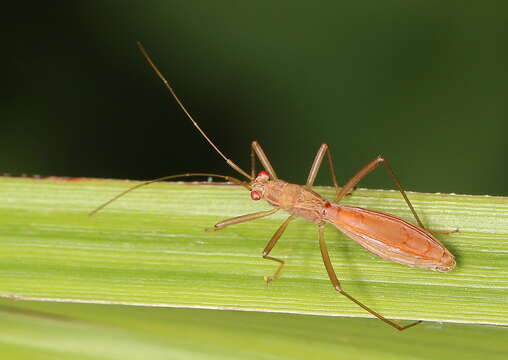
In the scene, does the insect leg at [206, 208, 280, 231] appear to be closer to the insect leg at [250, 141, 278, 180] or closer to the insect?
the insect

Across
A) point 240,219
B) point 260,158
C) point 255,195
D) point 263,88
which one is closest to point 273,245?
point 240,219

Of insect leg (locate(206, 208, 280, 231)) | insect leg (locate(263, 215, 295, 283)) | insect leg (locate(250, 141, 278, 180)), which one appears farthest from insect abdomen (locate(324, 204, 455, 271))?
insect leg (locate(250, 141, 278, 180))

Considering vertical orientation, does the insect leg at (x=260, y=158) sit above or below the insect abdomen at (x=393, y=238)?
above

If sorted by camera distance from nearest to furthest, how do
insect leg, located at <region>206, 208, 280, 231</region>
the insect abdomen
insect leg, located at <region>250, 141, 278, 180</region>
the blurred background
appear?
the insect abdomen
insect leg, located at <region>206, 208, 280, 231</region>
insect leg, located at <region>250, 141, 278, 180</region>
the blurred background

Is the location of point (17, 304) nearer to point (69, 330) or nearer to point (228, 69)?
point (69, 330)

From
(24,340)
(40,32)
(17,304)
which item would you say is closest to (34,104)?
(40,32)

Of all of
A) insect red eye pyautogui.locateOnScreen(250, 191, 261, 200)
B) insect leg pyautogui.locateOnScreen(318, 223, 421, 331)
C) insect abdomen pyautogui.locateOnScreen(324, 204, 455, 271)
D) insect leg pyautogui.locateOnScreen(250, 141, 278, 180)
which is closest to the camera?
insect leg pyautogui.locateOnScreen(318, 223, 421, 331)

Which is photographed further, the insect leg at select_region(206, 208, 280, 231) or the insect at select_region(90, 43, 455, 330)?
the insect leg at select_region(206, 208, 280, 231)

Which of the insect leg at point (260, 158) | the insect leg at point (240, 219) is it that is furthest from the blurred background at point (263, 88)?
the insect leg at point (240, 219)

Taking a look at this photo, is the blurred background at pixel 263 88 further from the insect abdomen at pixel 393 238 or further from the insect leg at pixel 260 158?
the insect abdomen at pixel 393 238
